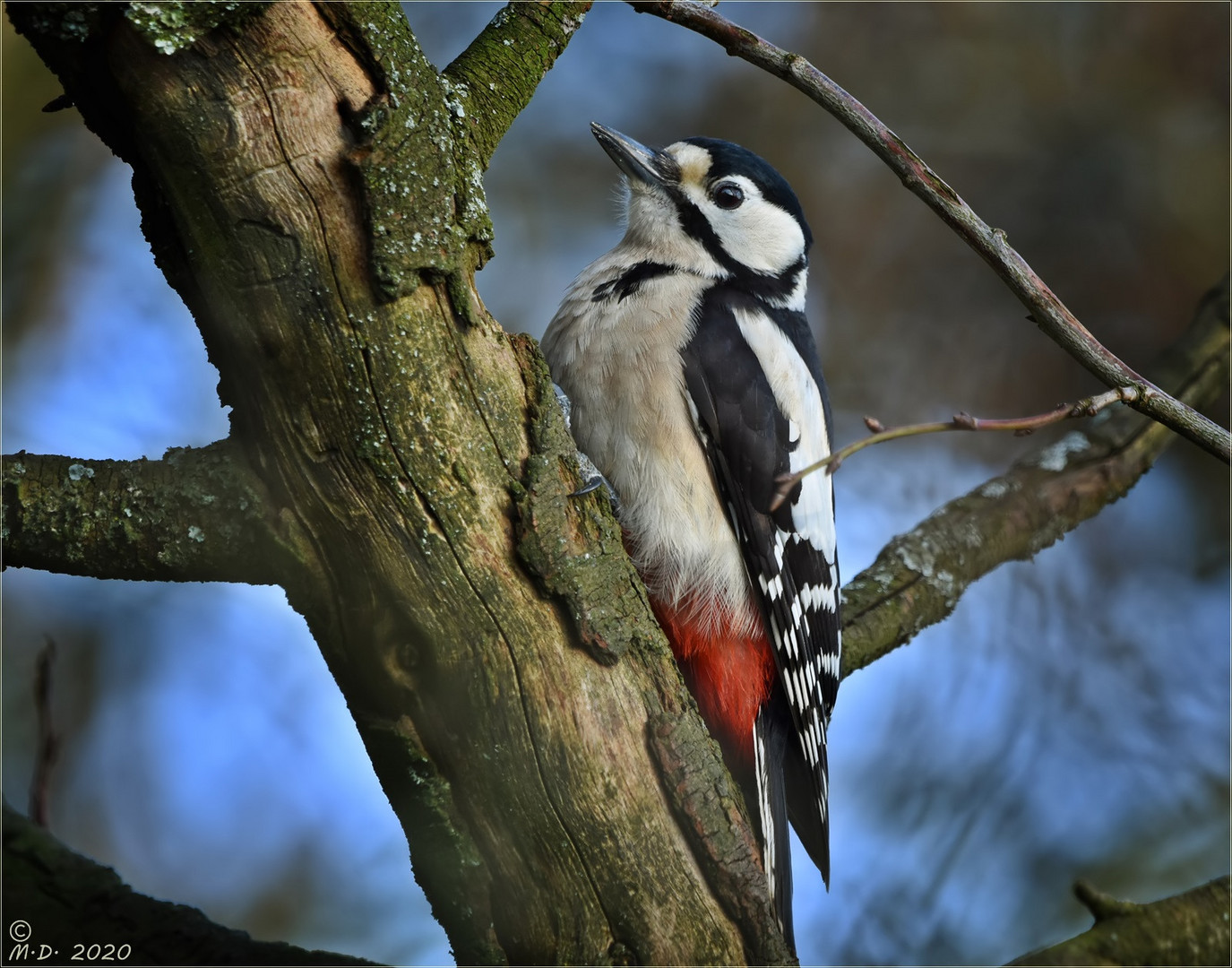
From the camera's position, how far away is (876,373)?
5199 millimetres

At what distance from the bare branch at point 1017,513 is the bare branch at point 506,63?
1.71 m

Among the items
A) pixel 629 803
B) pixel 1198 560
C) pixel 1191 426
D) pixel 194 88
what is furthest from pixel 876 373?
pixel 194 88

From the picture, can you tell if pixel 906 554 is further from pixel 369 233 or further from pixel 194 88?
pixel 194 88

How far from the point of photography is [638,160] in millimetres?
3115

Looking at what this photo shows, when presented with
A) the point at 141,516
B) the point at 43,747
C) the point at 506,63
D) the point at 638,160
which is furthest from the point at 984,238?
the point at 43,747

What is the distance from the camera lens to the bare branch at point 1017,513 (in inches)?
119

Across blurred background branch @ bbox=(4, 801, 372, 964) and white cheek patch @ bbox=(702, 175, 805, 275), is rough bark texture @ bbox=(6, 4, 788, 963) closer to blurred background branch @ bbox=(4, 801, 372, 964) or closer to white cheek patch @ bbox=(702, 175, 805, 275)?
blurred background branch @ bbox=(4, 801, 372, 964)

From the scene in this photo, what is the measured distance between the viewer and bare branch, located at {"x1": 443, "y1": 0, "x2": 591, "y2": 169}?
2014mm

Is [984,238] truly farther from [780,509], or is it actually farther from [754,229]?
[754,229]

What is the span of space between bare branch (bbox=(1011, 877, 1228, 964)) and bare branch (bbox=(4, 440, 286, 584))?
5.05 feet

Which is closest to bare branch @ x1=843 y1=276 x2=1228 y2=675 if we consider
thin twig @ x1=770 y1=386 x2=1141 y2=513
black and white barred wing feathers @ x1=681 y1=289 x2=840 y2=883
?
black and white barred wing feathers @ x1=681 y1=289 x2=840 y2=883

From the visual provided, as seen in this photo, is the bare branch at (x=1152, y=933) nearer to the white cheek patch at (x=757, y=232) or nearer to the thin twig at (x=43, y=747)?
the thin twig at (x=43, y=747)

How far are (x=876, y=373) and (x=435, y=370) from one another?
390cm

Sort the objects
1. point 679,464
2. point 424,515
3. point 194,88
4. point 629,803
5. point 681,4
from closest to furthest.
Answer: point 194,88, point 424,515, point 629,803, point 681,4, point 679,464
